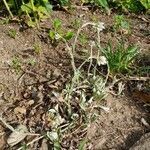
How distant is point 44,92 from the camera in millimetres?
3672

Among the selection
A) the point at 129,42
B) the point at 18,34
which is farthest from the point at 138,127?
the point at 18,34

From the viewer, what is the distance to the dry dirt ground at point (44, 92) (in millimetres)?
3395

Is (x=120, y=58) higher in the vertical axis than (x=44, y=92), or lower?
higher

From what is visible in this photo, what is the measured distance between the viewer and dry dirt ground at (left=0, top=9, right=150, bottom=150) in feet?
11.1

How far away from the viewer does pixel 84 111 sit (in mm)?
3430

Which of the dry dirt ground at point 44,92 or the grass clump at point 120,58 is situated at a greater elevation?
the grass clump at point 120,58

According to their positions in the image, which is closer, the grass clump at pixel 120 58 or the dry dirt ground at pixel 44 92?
the dry dirt ground at pixel 44 92

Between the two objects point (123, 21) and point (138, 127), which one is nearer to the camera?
point (138, 127)

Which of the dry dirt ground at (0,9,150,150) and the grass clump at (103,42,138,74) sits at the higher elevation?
the grass clump at (103,42,138,74)

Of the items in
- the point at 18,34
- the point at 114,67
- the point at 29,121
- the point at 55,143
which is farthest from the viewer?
the point at 18,34

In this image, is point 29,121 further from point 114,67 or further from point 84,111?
point 114,67

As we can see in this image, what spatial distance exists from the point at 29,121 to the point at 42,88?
349 mm

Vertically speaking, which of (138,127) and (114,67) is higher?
(114,67)

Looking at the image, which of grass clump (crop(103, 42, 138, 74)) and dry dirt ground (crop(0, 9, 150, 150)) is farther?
grass clump (crop(103, 42, 138, 74))
